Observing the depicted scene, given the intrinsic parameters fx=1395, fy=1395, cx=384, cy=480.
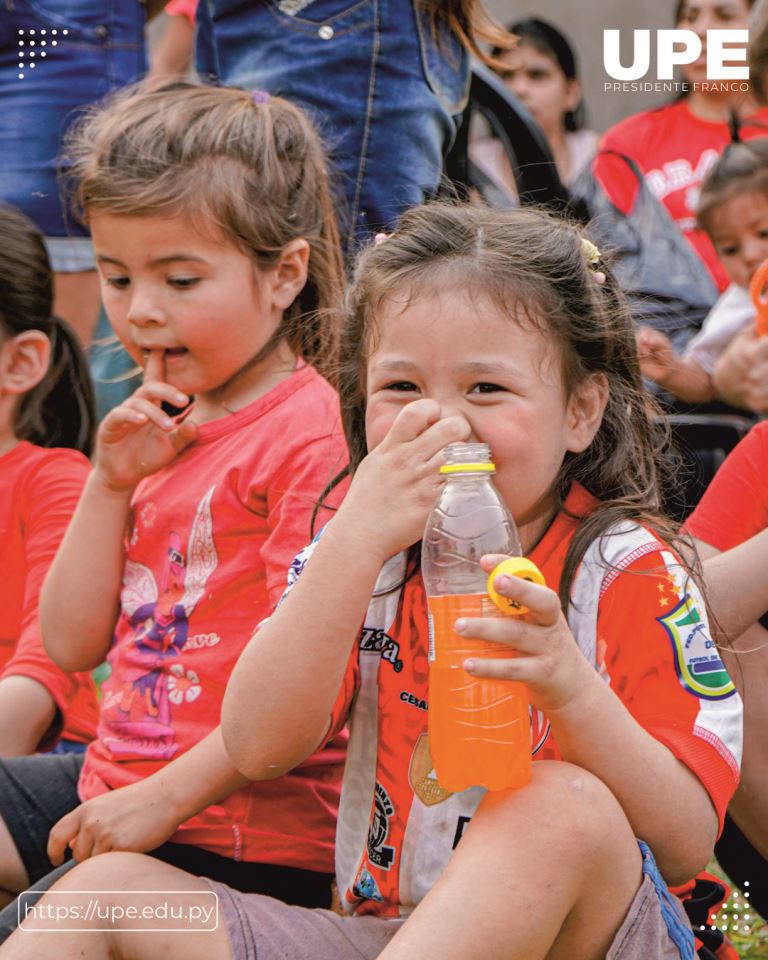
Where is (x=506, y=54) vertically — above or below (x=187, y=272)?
below

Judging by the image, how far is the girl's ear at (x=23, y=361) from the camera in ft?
10.1

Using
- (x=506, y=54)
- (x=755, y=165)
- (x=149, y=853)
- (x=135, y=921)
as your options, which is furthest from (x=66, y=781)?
(x=506, y=54)

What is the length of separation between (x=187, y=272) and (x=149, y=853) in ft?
3.28

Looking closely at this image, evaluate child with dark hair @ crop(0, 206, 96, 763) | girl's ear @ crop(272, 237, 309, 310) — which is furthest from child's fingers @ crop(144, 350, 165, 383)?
child with dark hair @ crop(0, 206, 96, 763)

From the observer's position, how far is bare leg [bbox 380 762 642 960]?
1616 mm

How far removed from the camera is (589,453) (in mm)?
2156

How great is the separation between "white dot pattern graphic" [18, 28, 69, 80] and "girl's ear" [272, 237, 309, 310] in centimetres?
154

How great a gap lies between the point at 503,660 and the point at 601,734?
194 mm

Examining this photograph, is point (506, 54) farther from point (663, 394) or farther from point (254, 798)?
point (254, 798)

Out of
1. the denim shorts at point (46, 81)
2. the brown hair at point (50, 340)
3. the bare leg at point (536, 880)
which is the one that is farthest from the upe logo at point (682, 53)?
the bare leg at point (536, 880)

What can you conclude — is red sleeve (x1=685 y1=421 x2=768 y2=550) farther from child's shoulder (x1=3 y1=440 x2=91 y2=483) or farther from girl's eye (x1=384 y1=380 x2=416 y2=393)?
child's shoulder (x1=3 y1=440 x2=91 y2=483)

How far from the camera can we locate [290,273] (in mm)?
2594

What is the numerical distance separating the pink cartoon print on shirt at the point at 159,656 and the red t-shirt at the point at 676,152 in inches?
93.1

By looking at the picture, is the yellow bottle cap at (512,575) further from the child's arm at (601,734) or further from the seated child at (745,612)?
the seated child at (745,612)
